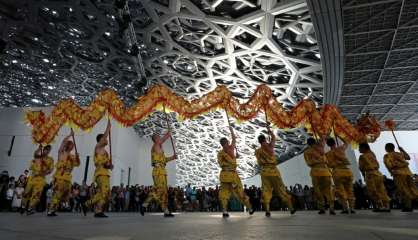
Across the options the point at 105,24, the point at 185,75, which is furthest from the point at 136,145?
the point at 105,24

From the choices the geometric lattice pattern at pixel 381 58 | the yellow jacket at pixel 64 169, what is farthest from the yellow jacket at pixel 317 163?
A: the geometric lattice pattern at pixel 381 58

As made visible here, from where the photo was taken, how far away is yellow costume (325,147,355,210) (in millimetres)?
7355

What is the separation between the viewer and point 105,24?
17000 mm

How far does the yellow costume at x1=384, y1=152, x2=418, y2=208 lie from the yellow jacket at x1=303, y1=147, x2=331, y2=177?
177 cm

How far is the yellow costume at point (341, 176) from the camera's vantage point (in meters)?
7.36

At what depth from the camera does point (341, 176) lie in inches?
292

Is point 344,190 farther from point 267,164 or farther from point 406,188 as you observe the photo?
point 267,164

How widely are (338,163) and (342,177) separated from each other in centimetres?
37

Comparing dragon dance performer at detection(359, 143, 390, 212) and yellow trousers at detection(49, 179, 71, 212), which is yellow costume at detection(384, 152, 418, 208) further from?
yellow trousers at detection(49, 179, 71, 212)

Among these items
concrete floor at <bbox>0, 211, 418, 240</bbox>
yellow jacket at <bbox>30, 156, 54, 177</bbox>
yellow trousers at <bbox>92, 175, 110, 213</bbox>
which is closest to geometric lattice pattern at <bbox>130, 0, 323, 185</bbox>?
yellow jacket at <bbox>30, 156, 54, 177</bbox>

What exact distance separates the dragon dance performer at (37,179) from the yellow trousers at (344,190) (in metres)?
8.36

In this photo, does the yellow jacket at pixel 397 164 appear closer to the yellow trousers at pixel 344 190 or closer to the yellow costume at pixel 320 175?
the yellow trousers at pixel 344 190

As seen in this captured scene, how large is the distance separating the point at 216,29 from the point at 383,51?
8.64 meters

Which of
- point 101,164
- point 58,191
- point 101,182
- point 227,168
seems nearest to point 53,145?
point 58,191
